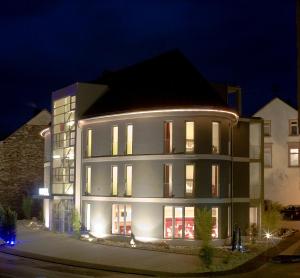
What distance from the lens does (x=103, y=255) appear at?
101 feet

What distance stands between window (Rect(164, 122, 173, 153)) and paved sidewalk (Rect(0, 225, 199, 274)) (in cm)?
615

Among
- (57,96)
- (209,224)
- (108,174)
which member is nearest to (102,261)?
(209,224)

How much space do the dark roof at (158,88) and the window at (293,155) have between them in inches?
754

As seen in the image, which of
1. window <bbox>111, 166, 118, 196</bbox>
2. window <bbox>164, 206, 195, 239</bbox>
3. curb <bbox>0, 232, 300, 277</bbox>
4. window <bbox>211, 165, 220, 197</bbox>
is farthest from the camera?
window <bbox>111, 166, 118, 196</bbox>

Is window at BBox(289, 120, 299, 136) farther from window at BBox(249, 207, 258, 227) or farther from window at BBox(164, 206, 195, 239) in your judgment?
window at BBox(164, 206, 195, 239)

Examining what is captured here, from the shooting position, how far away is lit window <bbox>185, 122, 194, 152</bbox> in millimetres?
35328

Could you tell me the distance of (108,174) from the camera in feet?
126

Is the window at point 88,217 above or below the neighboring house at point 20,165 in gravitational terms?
below

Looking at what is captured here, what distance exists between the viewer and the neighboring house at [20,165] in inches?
2280

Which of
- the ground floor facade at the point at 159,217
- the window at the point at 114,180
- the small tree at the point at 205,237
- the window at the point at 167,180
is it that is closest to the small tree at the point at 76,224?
the ground floor facade at the point at 159,217

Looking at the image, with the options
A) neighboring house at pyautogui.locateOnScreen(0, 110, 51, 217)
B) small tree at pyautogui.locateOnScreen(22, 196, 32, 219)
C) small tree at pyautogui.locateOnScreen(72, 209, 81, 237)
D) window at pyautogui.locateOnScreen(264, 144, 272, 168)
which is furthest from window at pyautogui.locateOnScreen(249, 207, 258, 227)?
neighboring house at pyautogui.locateOnScreen(0, 110, 51, 217)

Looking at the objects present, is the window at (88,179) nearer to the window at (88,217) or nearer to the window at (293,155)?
the window at (88,217)

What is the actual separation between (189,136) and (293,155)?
78.8 feet

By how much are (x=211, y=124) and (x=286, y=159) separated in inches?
921
